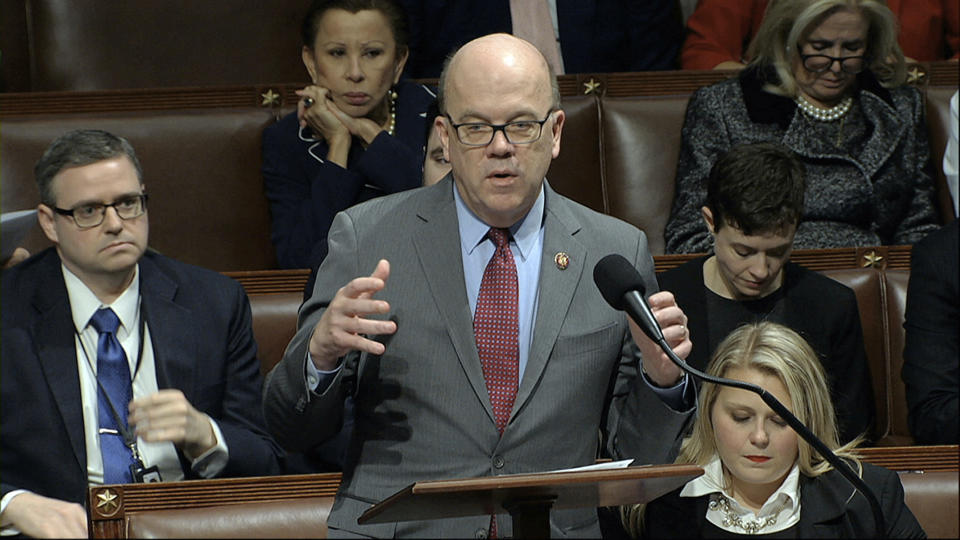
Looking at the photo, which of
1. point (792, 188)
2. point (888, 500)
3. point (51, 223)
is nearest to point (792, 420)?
point (888, 500)

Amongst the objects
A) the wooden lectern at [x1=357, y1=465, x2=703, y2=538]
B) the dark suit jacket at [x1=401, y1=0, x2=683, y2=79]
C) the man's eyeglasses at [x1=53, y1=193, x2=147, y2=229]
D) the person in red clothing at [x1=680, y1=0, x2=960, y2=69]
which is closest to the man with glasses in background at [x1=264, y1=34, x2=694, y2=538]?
the wooden lectern at [x1=357, y1=465, x2=703, y2=538]

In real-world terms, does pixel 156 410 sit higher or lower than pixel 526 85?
lower

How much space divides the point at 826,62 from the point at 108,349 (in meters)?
1.12

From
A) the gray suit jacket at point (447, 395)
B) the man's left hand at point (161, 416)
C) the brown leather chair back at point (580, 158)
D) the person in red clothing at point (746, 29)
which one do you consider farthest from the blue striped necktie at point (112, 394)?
the person in red clothing at point (746, 29)

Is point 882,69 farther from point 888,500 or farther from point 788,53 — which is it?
point 888,500

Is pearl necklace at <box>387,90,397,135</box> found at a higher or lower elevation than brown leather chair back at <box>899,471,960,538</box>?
higher

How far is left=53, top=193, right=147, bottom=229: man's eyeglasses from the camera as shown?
1.57 metres

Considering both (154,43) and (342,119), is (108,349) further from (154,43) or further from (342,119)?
(154,43)

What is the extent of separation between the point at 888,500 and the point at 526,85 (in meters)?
0.55

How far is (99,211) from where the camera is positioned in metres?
1.57

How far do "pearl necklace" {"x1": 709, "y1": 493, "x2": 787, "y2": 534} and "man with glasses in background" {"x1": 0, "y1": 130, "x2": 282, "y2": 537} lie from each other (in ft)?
1.63

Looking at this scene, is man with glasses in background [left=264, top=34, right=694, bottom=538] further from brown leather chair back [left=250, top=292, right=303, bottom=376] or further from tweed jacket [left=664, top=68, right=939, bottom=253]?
tweed jacket [left=664, top=68, right=939, bottom=253]

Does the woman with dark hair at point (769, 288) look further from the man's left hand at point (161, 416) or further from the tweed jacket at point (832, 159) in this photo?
the man's left hand at point (161, 416)

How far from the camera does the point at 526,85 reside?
1236 mm
